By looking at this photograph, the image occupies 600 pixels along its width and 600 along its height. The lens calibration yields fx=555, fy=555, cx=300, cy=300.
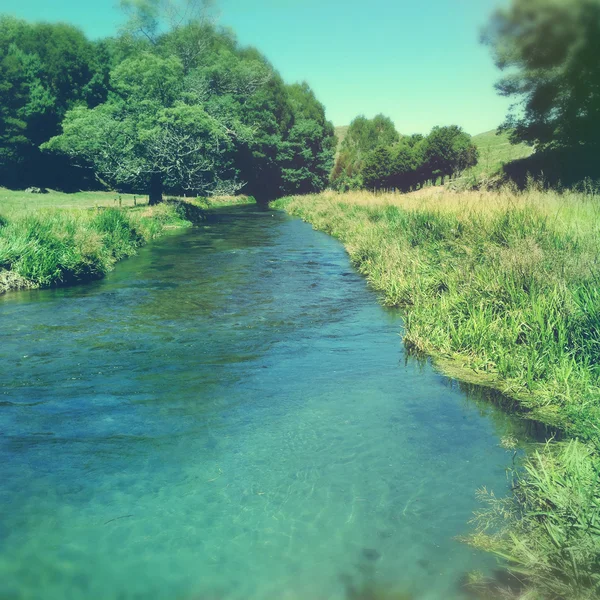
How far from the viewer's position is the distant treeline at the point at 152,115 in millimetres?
31750

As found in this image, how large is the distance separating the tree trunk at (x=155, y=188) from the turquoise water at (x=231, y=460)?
24789mm

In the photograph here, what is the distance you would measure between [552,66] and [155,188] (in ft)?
79.6

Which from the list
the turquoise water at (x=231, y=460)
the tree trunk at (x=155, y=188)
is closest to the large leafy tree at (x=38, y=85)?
the tree trunk at (x=155, y=188)

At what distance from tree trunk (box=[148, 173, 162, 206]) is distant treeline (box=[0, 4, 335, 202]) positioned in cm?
10

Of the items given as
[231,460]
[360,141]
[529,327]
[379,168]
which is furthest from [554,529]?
[360,141]

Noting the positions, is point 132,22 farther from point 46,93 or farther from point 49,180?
point 49,180

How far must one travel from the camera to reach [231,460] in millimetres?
6031

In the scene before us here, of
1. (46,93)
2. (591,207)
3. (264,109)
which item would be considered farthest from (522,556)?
(264,109)

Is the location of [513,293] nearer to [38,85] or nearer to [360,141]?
[38,85]

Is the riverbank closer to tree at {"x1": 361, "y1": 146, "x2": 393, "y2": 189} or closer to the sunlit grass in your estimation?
the sunlit grass

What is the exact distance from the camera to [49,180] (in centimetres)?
4934

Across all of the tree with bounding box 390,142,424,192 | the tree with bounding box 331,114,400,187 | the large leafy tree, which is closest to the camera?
the large leafy tree

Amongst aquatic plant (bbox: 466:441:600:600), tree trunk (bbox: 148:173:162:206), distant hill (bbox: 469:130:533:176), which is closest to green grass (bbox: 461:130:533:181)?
distant hill (bbox: 469:130:533:176)

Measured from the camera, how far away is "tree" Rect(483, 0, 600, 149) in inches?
1065
